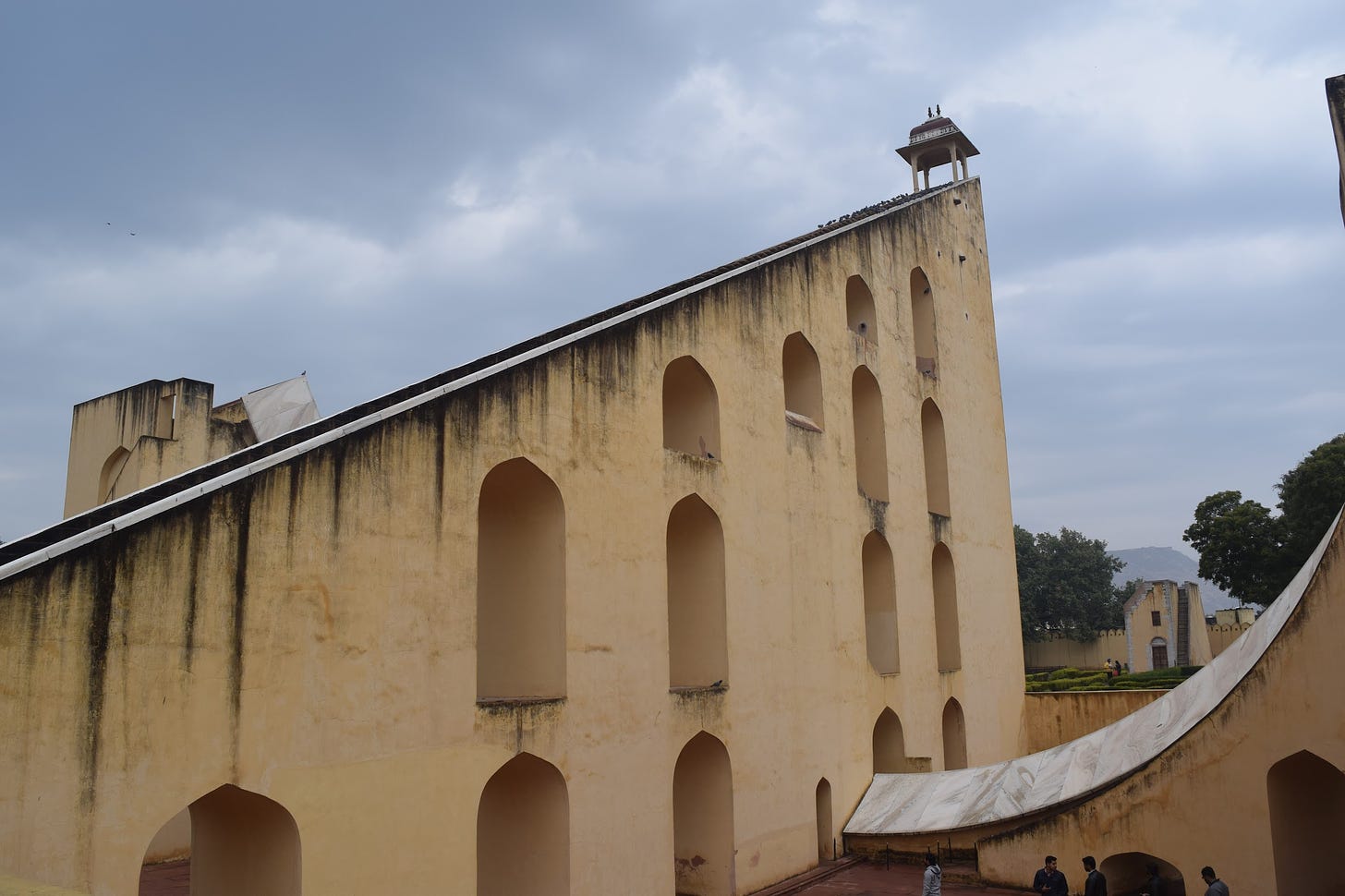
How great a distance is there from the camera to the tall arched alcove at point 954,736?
48.7ft

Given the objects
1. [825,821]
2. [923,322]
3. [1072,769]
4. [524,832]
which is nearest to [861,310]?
[923,322]

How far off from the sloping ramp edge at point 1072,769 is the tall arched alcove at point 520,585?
16.2ft

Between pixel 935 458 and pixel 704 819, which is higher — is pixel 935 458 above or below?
above

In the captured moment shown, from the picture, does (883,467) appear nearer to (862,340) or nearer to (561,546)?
(862,340)

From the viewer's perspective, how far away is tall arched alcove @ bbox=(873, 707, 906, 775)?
42.5 feet

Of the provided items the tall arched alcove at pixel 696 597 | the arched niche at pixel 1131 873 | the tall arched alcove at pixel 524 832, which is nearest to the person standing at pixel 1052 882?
the arched niche at pixel 1131 873

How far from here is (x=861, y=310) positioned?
14.1m

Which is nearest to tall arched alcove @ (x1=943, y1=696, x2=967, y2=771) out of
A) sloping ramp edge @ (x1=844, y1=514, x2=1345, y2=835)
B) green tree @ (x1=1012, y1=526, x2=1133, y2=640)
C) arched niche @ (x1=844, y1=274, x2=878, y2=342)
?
sloping ramp edge @ (x1=844, y1=514, x2=1345, y2=835)

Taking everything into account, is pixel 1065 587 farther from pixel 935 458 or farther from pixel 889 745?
pixel 889 745

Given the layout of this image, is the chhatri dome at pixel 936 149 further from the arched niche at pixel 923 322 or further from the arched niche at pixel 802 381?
the arched niche at pixel 802 381

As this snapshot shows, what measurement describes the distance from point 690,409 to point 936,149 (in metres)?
11.8

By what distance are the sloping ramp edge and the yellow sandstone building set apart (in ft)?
2.22

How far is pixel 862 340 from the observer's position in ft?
44.3

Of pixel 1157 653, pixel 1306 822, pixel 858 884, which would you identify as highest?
pixel 1157 653
